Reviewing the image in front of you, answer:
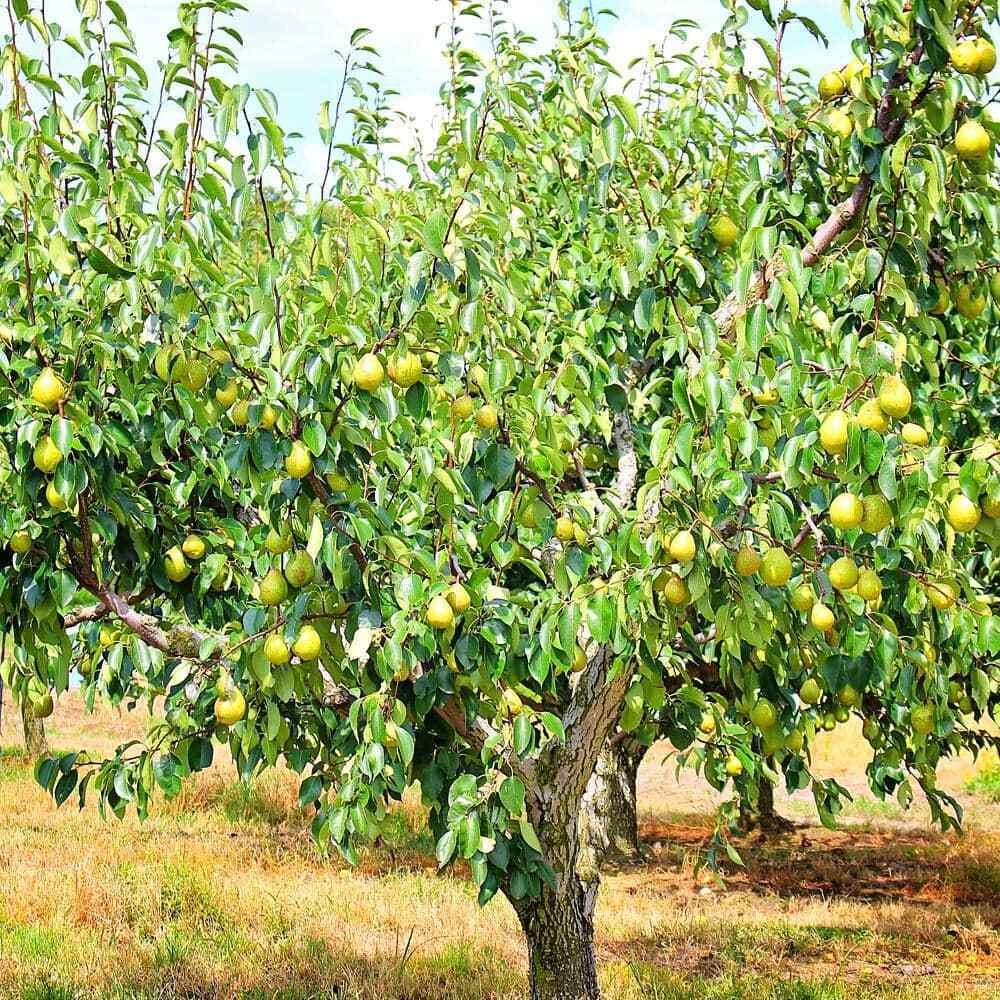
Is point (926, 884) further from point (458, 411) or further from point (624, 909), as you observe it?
point (458, 411)

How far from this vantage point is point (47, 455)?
2.63 meters

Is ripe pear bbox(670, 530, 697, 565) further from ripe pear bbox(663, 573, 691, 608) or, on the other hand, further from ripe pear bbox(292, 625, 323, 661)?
ripe pear bbox(292, 625, 323, 661)

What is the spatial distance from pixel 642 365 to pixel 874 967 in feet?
13.6

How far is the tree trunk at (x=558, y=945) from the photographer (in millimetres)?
4086

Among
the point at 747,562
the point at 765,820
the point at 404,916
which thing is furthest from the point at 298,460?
the point at 765,820

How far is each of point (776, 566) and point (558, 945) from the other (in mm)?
1929

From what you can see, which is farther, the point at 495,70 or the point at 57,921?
the point at 57,921

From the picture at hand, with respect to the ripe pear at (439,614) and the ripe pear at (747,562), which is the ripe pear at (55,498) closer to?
the ripe pear at (439,614)

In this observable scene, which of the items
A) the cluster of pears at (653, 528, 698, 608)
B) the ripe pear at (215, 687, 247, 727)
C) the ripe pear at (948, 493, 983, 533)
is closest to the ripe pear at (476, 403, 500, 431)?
the cluster of pears at (653, 528, 698, 608)

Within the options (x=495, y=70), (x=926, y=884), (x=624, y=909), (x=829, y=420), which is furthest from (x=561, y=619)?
(x=926, y=884)

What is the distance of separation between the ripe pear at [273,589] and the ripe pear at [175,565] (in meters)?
0.53

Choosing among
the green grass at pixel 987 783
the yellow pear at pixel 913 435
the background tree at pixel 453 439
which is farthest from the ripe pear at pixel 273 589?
the green grass at pixel 987 783

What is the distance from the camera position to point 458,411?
2.99m

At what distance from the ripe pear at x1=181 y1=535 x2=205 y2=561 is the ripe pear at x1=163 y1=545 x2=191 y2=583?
2cm
